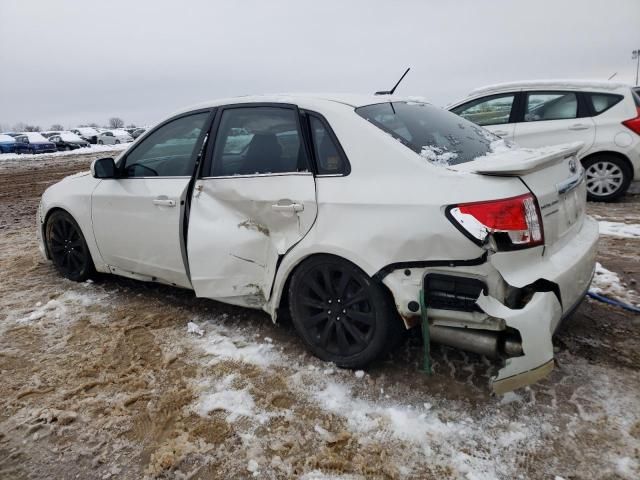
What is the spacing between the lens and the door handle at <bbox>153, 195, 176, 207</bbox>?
3.50 m

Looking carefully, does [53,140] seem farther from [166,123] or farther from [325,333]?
[325,333]

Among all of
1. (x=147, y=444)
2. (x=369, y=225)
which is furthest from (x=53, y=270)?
(x=369, y=225)

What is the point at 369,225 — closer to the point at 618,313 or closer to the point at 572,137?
the point at 618,313

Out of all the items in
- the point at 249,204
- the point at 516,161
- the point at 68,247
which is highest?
the point at 516,161

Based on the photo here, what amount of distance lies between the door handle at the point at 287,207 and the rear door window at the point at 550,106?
18.1ft

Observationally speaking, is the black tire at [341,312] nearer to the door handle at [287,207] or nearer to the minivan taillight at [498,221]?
the door handle at [287,207]

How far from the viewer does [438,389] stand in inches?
107

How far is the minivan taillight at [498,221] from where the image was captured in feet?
7.55

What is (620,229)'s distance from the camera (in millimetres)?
5504

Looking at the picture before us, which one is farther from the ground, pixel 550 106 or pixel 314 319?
pixel 550 106

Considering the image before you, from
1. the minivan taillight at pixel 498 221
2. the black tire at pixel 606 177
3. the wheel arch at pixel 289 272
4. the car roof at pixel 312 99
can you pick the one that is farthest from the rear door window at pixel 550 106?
the wheel arch at pixel 289 272

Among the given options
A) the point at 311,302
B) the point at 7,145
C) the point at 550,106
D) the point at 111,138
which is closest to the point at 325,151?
the point at 311,302

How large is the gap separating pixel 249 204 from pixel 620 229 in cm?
453

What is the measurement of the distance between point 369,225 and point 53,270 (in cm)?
393
